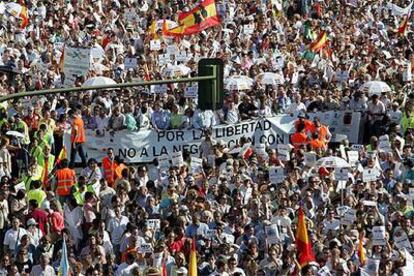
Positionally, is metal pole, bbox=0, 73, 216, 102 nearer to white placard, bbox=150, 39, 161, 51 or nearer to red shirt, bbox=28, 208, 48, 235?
red shirt, bbox=28, 208, 48, 235

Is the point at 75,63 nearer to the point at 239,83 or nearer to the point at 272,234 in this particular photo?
the point at 239,83

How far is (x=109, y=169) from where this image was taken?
32.2 meters

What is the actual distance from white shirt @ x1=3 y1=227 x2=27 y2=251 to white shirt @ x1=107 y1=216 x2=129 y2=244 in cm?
129

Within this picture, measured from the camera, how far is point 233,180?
30.3 meters

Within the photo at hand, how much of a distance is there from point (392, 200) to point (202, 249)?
306cm

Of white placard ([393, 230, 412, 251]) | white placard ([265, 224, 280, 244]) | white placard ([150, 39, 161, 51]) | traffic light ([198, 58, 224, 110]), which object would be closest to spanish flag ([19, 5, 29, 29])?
white placard ([150, 39, 161, 51])

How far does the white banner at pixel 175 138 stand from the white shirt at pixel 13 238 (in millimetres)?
5194

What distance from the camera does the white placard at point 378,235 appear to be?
89.1 ft

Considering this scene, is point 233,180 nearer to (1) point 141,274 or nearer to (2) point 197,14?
(1) point 141,274

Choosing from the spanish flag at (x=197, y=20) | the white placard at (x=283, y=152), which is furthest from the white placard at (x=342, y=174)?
the spanish flag at (x=197, y=20)

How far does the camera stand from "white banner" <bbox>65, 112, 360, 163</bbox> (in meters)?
33.9

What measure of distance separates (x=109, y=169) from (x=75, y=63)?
3876 mm

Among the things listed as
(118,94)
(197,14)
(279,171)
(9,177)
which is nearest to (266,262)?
(279,171)

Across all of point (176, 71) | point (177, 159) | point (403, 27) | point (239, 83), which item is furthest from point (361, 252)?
point (403, 27)
